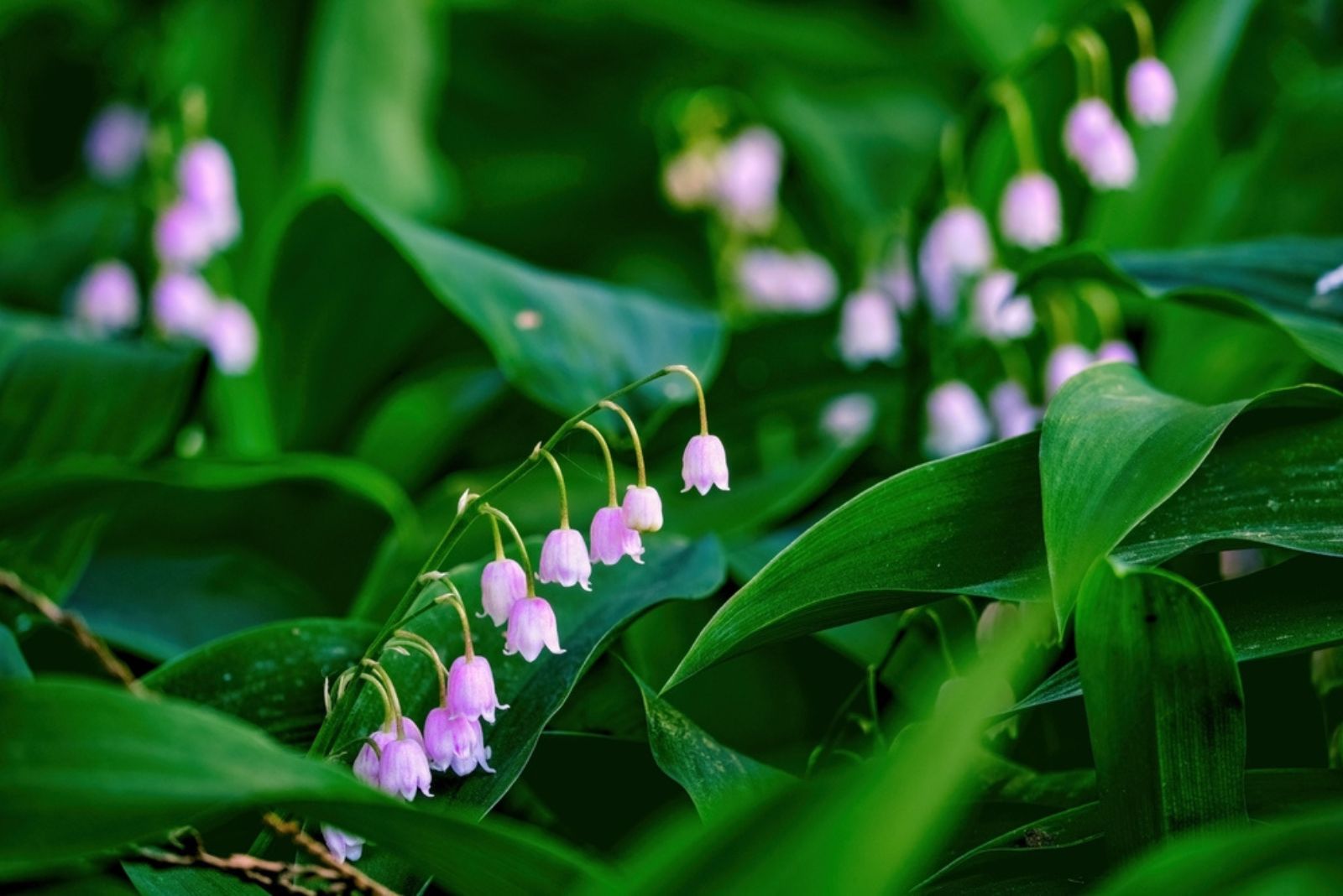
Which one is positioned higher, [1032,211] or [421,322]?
[1032,211]

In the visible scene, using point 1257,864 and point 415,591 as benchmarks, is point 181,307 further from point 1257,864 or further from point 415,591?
point 1257,864

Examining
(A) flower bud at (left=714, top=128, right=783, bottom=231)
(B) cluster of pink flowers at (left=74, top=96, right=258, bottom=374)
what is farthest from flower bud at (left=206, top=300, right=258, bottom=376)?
(A) flower bud at (left=714, top=128, right=783, bottom=231)

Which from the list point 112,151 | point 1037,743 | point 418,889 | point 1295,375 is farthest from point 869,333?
point 112,151

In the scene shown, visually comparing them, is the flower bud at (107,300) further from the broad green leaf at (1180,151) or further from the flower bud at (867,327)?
the broad green leaf at (1180,151)

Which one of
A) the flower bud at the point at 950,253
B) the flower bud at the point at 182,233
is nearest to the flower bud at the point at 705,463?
the flower bud at the point at 950,253

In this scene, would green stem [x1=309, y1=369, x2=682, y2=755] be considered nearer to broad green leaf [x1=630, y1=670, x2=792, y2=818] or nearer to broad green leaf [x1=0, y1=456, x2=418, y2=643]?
broad green leaf [x1=630, y1=670, x2=792, y2=818]

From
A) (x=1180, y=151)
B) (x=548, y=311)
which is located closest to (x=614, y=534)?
(x=548, y=311)
